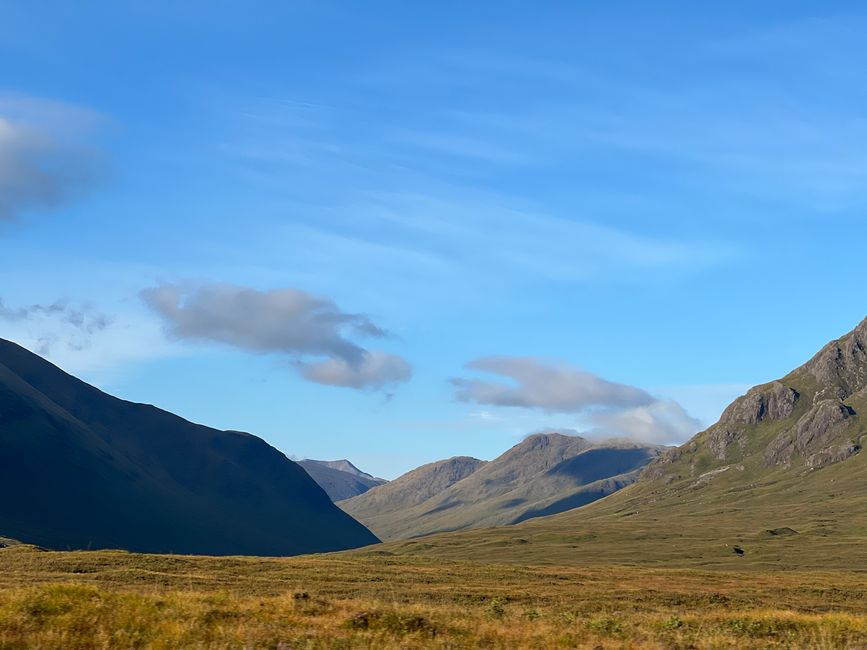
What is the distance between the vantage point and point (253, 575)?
77250 millimetres

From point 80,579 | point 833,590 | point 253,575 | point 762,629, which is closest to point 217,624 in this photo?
point 762,629

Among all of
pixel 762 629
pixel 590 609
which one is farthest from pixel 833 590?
pixel 762 629

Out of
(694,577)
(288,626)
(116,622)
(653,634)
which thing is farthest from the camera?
(694,577)

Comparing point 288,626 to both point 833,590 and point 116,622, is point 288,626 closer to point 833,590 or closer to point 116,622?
point 116,622

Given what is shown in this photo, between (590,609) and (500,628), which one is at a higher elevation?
(500,628)

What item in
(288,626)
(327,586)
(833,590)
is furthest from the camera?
(833,590)

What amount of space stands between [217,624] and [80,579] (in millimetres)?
46488

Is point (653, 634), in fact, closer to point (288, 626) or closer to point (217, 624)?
point (288, 626)

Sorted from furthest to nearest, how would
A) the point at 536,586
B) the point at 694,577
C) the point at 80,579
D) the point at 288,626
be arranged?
1. the point at 694,577
2. the point at 536,586
3. the point at 80,579
4. the point at 288,626

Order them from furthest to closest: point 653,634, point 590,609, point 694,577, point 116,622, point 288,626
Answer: point 694,577
point 590,609
point 653,634
point 288,626
point 116,622

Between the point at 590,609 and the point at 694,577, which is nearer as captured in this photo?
the point at 590,609

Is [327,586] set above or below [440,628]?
below

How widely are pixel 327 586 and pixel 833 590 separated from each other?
5653 cm

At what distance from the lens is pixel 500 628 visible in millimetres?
25609
